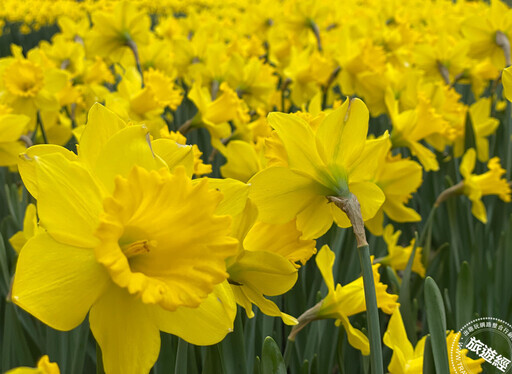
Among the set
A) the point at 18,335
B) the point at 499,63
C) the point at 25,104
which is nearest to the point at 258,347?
the point at 18,335

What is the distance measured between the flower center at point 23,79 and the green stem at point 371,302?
165 centimetres

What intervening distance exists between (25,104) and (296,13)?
190cm

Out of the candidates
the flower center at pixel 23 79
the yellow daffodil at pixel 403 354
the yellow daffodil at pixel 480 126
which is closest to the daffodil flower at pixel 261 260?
the yellow daffodil at pixel 403 354

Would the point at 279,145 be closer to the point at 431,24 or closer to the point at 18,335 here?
the point at 18,335

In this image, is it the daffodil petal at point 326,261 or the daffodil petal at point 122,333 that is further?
the daffodil petal at point 326,261

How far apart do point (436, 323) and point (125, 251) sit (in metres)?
0.49

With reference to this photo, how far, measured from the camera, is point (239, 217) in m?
0.79

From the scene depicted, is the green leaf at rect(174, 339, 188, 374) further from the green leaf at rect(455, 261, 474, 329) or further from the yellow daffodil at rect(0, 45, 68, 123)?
the yellow daffodil at rect(0, 45, 68, 123)

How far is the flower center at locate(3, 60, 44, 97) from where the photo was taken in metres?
2.05

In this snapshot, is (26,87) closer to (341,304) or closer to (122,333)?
(341,304)

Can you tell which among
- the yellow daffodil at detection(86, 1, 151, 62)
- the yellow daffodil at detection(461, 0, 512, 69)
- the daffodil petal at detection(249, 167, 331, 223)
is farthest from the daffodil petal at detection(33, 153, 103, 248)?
the yellow daffodil at detection(461, 0, 512, 69)

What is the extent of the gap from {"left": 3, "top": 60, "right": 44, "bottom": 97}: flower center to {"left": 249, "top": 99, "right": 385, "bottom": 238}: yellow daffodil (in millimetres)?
1454

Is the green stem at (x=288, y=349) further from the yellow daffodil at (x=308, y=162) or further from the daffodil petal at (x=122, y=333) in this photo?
the daffodil petal at (x=122, y=333)

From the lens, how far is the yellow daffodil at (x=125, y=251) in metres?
0.64
